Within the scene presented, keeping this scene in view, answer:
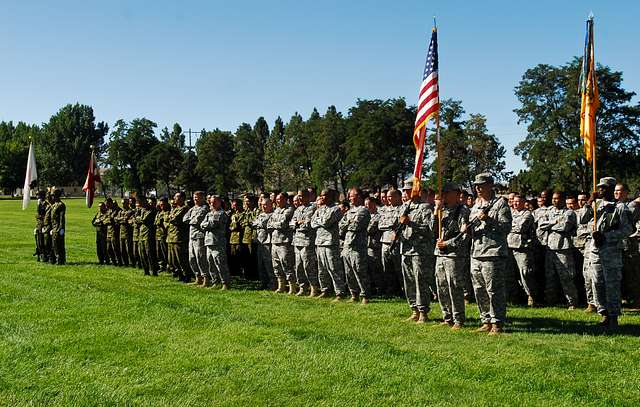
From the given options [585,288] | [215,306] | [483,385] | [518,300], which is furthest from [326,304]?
[483,385]

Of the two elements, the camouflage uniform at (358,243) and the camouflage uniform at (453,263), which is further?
the camouflage uniform at (358,243)

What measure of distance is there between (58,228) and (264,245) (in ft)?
25.2

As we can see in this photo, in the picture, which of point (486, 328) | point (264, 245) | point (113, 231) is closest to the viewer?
point (486, 328)

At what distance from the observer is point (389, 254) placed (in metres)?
12.5

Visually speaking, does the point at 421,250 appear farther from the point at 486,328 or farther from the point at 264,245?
the point at 264,245

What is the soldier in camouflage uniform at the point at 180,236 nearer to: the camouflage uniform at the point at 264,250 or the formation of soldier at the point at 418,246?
the formation of soldier at the point at 418,246

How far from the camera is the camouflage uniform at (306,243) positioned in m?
12.7

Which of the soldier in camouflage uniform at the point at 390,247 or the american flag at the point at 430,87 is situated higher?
the american flag at the point at 430,87

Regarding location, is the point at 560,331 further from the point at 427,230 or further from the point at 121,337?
the point at 121,337

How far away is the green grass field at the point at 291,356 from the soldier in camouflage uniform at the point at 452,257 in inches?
13.3

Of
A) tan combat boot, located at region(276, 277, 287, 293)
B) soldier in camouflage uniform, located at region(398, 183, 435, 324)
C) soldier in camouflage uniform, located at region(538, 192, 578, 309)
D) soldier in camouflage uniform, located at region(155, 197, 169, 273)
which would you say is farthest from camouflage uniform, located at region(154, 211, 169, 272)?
soldier in camouflage uniform, located at region(538, 192, 578, 309)

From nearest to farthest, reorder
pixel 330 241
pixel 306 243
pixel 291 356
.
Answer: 1. pixel 291 356
2. pixel 330 241
3. pixel 306 243

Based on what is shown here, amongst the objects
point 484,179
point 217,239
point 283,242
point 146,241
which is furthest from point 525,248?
point 146,241

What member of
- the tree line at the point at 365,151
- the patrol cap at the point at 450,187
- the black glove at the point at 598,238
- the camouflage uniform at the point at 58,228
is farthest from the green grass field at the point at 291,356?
the tree line at the point at 365,151
